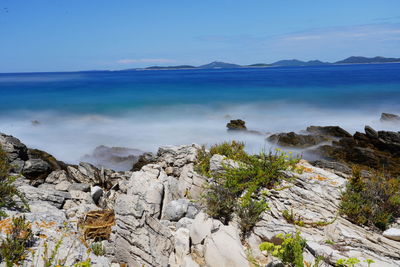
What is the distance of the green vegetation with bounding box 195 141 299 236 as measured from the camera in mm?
6922

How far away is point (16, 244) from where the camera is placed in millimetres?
5137

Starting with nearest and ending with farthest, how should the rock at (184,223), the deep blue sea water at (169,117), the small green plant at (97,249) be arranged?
the small green plant at (97,249) < the rock at (184,223) < the deep blue sea water at (169,117)

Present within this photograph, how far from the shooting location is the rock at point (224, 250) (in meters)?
5.80

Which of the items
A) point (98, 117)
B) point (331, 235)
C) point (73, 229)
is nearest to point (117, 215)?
point (73, 229)

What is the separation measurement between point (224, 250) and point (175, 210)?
2.31m

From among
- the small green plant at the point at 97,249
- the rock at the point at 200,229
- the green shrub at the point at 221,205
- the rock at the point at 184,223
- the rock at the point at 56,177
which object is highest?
the green shrub at the point at 221,205

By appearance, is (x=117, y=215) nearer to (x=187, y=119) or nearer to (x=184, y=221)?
(x=184, y=221)

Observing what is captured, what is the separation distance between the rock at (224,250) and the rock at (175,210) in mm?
1747

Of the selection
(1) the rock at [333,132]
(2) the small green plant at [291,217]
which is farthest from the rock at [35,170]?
(1) the rock at [333,132]

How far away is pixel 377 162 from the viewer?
15.4 meters

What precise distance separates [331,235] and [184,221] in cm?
324

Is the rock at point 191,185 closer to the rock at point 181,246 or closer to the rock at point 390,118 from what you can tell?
the rock at point 181,246

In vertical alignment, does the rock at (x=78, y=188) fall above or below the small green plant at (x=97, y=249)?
below

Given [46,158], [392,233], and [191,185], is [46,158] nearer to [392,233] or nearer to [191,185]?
[191,185]
